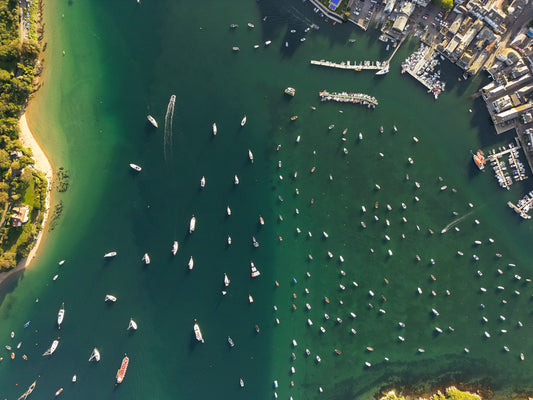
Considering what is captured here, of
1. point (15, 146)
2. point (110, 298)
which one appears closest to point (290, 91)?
point (15, 146)

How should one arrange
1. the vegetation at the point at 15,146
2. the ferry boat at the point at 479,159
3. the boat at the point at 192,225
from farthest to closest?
the boat at the point at 192,225
the ferry boat at the point at 479,159
the vegetation at the point at 15,146

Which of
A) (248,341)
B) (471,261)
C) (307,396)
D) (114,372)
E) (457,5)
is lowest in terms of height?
(114,372)

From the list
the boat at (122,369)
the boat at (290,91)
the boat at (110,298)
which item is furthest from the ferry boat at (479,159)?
the boat at (122,369)

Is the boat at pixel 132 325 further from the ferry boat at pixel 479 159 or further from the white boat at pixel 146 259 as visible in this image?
the ferry boat at pixel 479 159

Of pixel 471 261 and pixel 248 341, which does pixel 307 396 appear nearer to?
pixel 248 341

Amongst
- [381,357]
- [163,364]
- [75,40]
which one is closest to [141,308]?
[163,364]
